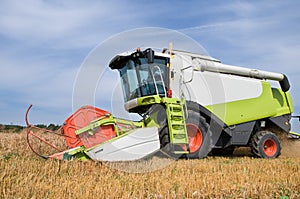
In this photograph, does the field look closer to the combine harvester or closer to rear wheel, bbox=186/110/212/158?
the combine harvester

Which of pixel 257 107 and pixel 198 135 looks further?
pixel 257 107

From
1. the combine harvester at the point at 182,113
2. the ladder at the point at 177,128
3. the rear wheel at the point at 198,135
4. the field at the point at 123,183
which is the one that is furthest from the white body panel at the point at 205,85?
the field at the point at 123,183

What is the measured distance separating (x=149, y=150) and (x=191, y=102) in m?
1.86

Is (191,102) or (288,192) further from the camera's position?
(191,102)

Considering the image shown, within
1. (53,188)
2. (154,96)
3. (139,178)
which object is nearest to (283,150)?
(154,96)

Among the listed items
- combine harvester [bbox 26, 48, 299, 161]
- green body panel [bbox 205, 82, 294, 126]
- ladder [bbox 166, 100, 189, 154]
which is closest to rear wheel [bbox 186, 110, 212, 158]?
combine harvester [bbox 26, 48, 299, 161]

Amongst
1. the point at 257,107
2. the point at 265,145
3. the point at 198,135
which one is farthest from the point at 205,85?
the point at 265,145

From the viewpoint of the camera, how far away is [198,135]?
598 cm

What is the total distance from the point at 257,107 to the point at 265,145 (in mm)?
873

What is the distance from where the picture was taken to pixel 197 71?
21.0 feet

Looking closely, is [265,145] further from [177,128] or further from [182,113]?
[177,128]

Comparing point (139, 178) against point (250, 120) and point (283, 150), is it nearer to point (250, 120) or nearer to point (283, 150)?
point (250, 120)

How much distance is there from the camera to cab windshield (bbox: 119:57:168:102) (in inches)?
232

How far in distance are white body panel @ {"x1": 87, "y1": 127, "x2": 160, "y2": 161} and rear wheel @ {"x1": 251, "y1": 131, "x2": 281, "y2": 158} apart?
3.02 meters
